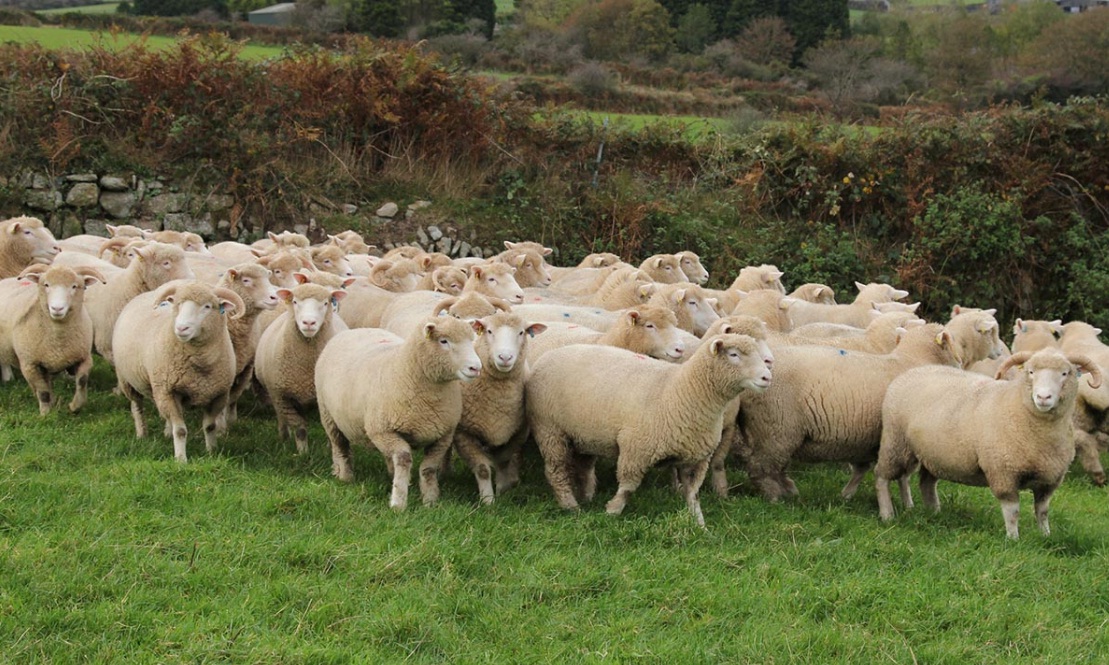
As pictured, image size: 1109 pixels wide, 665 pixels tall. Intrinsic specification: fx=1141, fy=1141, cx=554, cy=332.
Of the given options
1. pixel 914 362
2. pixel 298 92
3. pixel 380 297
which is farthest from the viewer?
pixel 298 92

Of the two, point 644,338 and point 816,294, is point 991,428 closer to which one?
point 644,338

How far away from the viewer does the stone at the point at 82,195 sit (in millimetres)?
15562

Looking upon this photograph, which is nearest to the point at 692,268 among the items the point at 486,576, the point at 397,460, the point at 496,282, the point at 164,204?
the point at 496,282

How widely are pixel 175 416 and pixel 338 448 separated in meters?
1.23

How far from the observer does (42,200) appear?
50.6 feet

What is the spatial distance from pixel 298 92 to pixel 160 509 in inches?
459

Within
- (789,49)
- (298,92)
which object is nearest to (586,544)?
(298,92)

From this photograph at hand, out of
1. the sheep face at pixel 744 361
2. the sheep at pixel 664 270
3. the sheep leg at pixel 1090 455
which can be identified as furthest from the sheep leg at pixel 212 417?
the sheep leg at pixel 1090 455

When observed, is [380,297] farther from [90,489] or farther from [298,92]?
[298,92]

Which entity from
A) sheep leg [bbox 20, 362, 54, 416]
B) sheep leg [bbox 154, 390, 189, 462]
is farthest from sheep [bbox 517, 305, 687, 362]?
sheep leg [bbox 20, 362, 54, 416]

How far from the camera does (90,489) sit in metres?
7.05

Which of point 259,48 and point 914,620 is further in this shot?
point 259,48

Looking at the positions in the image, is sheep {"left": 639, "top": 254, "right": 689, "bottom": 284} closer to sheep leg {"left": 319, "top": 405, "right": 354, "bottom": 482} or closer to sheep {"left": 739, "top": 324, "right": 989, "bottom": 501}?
sheep {"left": 739, "top": 324, "right": 989, "bottom": 501}

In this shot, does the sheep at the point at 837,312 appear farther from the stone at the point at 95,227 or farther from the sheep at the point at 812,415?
the stone at the point at 95,227
